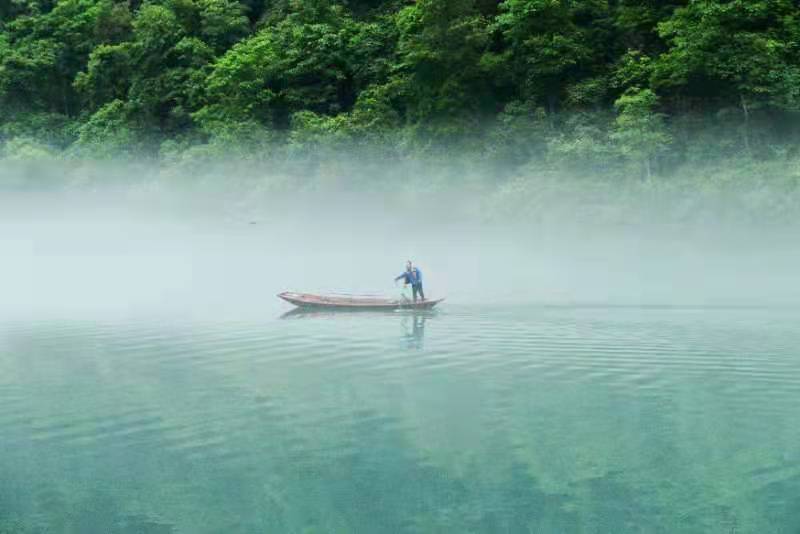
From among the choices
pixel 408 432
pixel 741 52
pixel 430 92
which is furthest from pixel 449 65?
pixel 408 432

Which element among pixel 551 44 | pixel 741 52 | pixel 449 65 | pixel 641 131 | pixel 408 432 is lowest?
pixel 408 432

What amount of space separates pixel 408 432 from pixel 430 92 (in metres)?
33.8

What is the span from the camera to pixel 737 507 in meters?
10.7

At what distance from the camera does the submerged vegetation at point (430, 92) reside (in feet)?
126

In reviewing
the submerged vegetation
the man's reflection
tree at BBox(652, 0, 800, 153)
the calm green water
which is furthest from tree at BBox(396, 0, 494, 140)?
the calm green water

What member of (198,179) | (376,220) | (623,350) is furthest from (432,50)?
(623,350)

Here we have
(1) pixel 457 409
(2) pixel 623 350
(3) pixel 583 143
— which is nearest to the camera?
(1) pixel 457 409

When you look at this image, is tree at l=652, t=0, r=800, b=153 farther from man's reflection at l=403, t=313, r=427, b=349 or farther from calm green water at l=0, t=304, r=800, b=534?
man's reflection at l=403, t=313, r=427, b=349

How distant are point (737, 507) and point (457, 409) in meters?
5.38

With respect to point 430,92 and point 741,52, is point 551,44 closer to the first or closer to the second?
point 430,92

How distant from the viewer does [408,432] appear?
13984 millimetres

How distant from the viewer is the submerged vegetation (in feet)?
126

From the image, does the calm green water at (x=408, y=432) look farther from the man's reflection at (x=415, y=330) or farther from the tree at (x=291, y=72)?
the tree at (x=291, y=72)

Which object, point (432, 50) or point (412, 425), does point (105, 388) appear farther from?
point (432, 50)
